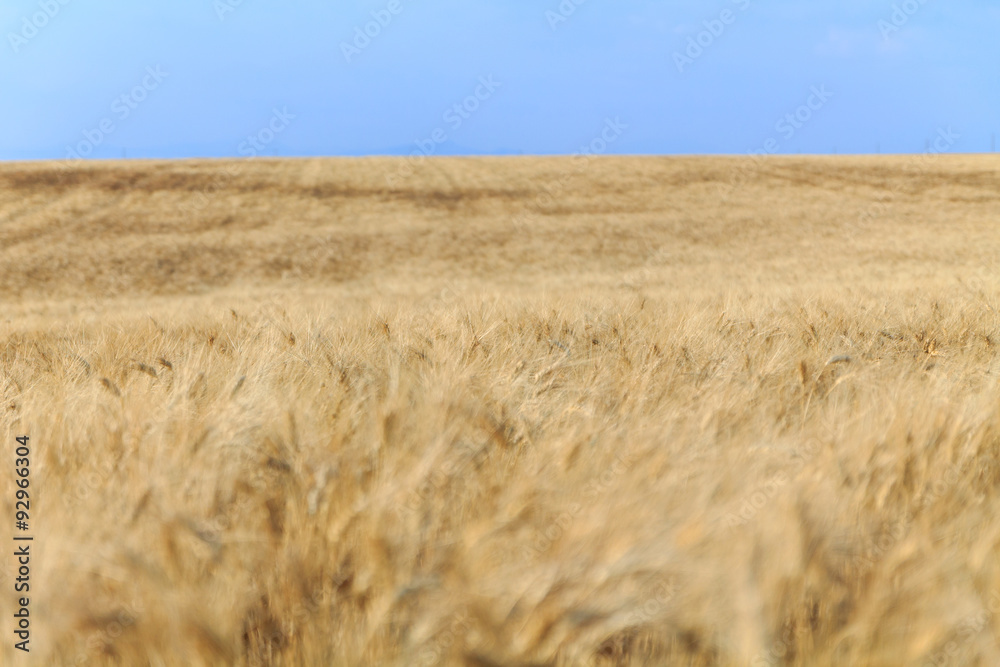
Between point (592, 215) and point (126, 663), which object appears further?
point (592, 215)

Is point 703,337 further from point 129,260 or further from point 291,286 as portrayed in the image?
point 129,260

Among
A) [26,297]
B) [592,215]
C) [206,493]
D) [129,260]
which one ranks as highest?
[592,215]

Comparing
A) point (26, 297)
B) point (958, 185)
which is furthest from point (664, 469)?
point (958, 185)

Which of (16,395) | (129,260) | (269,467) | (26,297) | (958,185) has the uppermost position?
(958,185)

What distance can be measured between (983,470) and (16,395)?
10.2ft

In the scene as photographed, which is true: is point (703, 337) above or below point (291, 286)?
below

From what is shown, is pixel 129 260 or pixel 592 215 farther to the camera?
pixel 592 215

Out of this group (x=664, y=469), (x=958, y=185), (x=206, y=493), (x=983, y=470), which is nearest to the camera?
(x=206, y=493)

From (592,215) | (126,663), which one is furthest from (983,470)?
(592,215)

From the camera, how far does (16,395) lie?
8.27ft

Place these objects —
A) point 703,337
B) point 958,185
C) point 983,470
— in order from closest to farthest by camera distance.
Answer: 1. point 983,470
2. point 703,337
3. point 958,185

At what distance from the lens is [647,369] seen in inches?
103

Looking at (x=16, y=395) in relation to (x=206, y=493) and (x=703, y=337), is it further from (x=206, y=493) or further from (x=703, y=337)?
(x=703, y=337)

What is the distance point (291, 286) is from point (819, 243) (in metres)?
18.3
